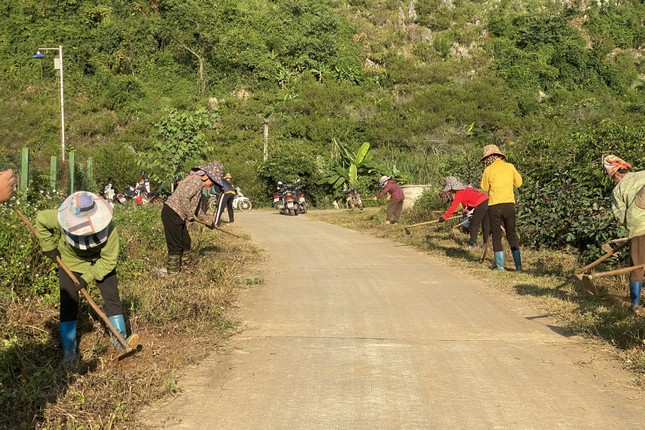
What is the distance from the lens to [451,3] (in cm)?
5438

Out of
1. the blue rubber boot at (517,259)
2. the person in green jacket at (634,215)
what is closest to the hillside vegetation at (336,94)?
the blue rubber boot at (517,259)

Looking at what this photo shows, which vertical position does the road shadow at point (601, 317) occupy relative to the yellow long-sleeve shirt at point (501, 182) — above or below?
below

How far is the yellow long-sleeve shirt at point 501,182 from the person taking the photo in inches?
471

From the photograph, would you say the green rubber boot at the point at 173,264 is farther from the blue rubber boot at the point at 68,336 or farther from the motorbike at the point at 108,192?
the motorbike at the point at 108,192

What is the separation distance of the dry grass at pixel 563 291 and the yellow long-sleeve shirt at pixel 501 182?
110 cm

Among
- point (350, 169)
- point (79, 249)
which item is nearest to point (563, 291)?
point (79, 249)

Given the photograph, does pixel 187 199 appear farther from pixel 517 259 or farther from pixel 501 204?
pixel 517 259

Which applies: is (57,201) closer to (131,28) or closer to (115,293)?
(115,293)

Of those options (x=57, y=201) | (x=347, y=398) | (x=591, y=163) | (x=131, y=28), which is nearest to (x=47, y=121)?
(x=131, y=28)

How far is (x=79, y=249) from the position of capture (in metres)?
6.41

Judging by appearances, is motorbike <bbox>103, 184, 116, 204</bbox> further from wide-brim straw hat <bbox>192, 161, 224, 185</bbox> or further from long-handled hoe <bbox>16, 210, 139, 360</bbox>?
long-handled hoe <bbox>16, 210, 139, 360</bbox>

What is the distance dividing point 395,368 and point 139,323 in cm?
254

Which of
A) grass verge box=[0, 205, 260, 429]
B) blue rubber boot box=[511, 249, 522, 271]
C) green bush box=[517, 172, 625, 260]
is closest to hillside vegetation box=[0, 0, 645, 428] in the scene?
green bush box=[517, 172, 625, 260]

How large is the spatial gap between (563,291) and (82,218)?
6.26 metres
